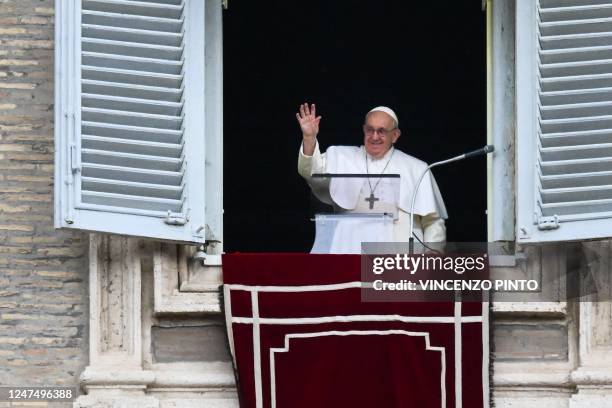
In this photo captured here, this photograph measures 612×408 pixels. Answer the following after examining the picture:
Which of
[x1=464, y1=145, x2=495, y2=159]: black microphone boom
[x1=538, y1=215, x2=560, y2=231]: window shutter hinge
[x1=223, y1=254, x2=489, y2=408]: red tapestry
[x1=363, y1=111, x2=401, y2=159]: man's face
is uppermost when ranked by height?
[x1=363, y1=111, x2=401, y2=159]: man's face

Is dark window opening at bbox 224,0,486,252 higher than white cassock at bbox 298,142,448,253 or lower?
higher

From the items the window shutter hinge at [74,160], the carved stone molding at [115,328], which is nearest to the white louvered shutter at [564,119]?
the carved stone molding at [115,328]

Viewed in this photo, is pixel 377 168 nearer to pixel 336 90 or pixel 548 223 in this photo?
pixel 548 223

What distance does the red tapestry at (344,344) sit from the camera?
11836 mm

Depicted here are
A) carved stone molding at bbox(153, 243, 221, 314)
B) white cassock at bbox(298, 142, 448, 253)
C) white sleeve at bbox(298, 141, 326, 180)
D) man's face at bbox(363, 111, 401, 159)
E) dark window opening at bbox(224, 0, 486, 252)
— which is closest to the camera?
carved stone molding at bbox(153, 243, 221, 314)

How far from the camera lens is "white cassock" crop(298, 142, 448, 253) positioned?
1239cm

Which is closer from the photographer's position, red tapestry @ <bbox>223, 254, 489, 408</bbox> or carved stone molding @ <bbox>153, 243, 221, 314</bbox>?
red tapestry @ <bbox>223, 254, 489, 408</bbox>

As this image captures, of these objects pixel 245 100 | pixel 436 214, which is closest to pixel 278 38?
pixel 245 100

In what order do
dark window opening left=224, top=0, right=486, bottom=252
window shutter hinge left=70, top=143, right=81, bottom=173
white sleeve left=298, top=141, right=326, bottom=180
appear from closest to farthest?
window shutter hinge left=70, top=143, right=81, bottom=173, white sleeve left=298, top=141, right=326, bottom=180, dark window opening left=224, top=0, right=486, bottom=252

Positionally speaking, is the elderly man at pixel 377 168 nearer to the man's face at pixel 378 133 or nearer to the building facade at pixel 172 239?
the man's face at pixel 378 133

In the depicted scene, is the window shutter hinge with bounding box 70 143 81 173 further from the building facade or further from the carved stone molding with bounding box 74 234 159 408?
the carved stone molding with bounding box 74 234 159 408

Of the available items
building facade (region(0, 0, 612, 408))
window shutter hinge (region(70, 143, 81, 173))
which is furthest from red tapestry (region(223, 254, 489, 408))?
window shutter hinge (region(70, 143, 81, 173))

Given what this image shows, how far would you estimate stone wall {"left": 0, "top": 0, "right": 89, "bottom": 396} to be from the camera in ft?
39.8

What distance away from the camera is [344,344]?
468 inches
